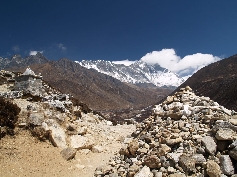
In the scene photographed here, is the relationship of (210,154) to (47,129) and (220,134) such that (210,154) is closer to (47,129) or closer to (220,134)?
(220,134)

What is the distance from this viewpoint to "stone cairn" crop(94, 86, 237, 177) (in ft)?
25.5

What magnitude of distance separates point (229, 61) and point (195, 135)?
517 feet

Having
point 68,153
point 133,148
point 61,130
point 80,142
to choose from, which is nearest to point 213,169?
point 133,148

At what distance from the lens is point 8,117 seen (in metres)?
12.1

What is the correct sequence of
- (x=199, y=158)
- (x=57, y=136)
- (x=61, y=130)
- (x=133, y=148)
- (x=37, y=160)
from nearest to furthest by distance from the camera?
(x=199, y=158) → (x=37, y=160) → (x=133, y=148) → (x=57, y=136) → (x=61, y=130)

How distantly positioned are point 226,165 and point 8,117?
11.3m

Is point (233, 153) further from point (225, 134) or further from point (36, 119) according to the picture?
point (36, 119)

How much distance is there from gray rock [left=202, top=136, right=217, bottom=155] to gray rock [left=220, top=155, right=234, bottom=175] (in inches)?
22.1

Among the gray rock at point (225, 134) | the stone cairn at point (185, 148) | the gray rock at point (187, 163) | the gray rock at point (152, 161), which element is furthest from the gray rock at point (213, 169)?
the gray rock at point (152, 161)

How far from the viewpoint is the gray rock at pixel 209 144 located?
27.0 ft

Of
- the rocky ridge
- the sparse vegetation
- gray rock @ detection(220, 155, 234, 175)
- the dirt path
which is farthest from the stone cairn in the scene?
the sparse vegetation

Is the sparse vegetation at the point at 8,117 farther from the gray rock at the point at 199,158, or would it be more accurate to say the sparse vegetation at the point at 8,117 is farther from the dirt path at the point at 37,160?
the gray rock at the point at 199,158

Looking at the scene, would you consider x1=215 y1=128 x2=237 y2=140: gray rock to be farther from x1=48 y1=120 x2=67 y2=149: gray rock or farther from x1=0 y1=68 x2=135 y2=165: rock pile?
x1=48 y1=120 x2=67 y2=149: gray rock

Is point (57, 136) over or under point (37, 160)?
over
